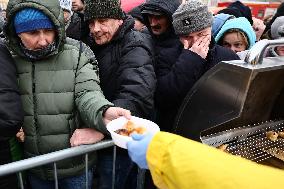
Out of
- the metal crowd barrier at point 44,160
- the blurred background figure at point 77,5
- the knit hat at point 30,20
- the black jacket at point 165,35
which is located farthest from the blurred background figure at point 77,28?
the metal crowd barrier at point 44,160

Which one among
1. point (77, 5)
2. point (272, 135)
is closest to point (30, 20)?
point (272, 135)

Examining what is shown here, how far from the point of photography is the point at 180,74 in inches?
90.0

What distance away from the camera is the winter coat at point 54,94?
1.88m

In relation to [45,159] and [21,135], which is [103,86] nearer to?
[21,135]

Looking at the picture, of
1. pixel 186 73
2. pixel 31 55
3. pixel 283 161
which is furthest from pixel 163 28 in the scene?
pixel 283 161

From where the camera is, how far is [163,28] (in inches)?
108

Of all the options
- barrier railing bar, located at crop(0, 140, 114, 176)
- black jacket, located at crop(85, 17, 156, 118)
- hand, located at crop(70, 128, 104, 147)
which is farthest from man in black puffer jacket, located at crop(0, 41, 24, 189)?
black jacket, located at crop(85, 17, 156, 118)

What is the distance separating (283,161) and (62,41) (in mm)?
1682

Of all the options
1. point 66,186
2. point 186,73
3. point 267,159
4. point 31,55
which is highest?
point 31,55

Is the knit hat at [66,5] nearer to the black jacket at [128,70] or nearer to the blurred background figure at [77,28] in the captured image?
the blurred background figure at [77,28]

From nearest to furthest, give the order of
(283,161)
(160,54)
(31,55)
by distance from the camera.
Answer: (31,55)
(283,161)
(160,54)

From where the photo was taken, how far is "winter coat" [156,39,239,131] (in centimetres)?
228

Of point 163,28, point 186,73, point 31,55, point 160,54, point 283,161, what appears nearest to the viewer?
point 31,55

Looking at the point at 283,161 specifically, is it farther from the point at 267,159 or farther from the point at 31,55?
the point at 31,55
